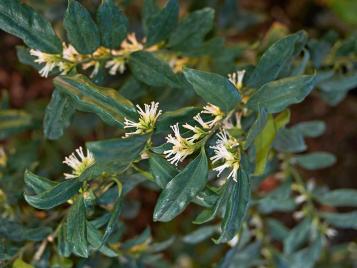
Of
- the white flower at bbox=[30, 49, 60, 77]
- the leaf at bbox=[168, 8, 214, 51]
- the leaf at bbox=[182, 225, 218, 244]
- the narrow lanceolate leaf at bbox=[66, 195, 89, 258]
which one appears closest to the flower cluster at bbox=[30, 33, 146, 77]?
the white flower at bbox=[30, 49, 60, 77]

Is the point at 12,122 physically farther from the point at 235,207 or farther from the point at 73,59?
the point at 235,207

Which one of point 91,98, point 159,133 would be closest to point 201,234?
point 159,133

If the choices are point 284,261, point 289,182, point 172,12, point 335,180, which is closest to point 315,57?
point 289,182

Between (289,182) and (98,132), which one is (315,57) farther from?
(98,132)

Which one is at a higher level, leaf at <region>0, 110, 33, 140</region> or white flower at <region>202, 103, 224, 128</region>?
white flower at <region>202, 103, 224, 128</region>

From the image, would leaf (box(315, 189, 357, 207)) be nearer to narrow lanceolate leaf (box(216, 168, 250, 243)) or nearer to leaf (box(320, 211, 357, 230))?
leaf (box(320, 211, 357, 230))

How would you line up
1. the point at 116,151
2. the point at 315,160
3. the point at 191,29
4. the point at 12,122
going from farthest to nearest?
1. the point at 315,160
2. the point at 12,122
3. the point at 191,29
4. the point at 116,151

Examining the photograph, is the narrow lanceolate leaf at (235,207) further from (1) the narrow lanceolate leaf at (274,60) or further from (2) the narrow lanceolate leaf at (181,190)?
(1) the narrow lanceolate leaf at (274,60)
